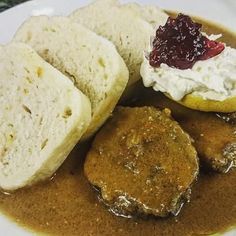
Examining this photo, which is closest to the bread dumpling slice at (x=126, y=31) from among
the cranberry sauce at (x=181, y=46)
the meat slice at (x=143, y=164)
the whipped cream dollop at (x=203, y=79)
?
the cranberry sauce at (x=181, y=46)

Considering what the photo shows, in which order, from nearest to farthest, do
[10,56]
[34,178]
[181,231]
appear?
1. [181,231]
2. [34,178]
3. [10,56]

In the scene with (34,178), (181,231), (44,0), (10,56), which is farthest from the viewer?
(44,0)

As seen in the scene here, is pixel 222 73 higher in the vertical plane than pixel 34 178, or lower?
higher

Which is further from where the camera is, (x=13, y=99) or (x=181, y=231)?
(x=13, y=99)

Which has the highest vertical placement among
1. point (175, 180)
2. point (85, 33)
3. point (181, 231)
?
point (85, 33)

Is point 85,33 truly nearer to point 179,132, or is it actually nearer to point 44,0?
point 179,132

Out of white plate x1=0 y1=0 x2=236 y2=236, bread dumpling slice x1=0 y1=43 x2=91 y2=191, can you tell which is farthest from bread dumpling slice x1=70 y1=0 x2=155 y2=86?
white plate x1=0 y1=0 x2=236 y2=236

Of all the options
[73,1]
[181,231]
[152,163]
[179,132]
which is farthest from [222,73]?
[73,1]

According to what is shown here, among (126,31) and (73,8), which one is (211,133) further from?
(73,8)
